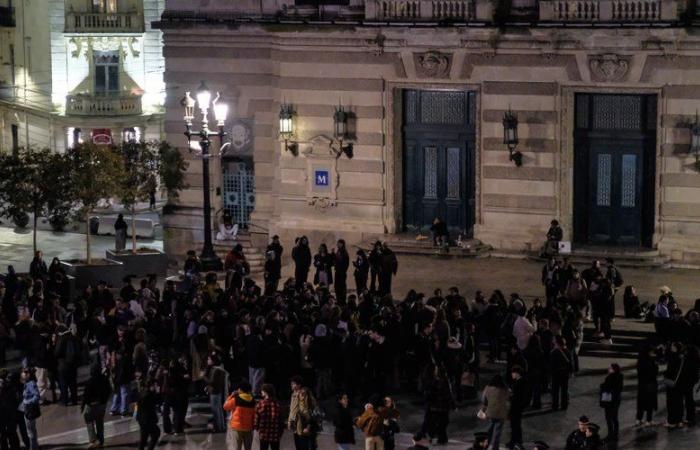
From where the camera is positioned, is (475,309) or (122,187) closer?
(475,309)

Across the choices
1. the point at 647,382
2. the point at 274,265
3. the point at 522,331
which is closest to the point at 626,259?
the point at 274,265

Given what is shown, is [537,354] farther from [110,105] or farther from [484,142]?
[110,105]

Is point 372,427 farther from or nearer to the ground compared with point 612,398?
nearer to the ground

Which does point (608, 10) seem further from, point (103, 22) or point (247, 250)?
point (103, 22)

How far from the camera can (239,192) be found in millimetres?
49344

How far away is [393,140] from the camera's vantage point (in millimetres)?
46938

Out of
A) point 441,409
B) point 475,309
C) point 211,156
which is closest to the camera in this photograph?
point 441,409

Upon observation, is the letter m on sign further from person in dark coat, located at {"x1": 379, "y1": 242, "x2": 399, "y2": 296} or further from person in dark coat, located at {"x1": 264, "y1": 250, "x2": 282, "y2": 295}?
person in dark coat, located at {"x1": 379, "y1": 242, "x2": 399, "y2": 296}

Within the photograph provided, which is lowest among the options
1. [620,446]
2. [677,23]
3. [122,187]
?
[620,446]

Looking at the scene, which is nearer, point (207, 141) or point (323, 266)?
point (323, 266)

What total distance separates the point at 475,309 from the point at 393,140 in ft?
33.3

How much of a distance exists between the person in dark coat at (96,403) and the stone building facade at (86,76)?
32008 mm

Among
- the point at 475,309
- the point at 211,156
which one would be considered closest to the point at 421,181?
the point at 211,156

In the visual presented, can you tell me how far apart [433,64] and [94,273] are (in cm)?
945
